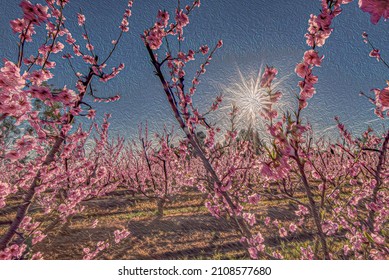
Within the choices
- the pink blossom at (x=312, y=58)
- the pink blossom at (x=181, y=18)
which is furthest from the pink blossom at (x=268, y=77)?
the pink blossom at (x=181, y=18)

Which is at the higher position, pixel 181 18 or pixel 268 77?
pixel 181 18

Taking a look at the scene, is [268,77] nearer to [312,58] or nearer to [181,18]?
[312,58]

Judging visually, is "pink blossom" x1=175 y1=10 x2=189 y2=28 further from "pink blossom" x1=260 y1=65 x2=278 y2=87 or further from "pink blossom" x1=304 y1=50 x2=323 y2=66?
"pink blossom" x1=304 y1=50 x2=323 y2=66

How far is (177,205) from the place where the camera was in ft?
19.8

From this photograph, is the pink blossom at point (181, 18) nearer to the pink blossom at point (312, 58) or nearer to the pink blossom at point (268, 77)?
the pink blossom at point (268, 77)

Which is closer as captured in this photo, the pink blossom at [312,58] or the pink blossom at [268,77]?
the pink blossom at [312,58]

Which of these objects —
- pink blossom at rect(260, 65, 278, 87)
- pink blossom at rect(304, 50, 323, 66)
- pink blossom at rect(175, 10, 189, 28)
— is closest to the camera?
pink blossom at rect(304, 50, 323, 66)

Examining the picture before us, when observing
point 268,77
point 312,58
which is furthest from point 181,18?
point 312,58

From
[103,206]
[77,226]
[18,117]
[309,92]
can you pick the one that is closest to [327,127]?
[309,92]

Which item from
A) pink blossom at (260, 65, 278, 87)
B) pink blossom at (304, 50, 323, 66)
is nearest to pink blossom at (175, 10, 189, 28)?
pink blossom at (260, 65, 278, 87)

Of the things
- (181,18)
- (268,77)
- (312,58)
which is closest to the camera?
(312,58)

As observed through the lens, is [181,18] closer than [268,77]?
No

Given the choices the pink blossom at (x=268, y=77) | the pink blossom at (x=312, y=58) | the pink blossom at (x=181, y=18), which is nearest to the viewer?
the pink blossom at (x=312, y=58)

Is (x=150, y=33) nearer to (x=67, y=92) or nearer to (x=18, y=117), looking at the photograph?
(x=67, y=92)
